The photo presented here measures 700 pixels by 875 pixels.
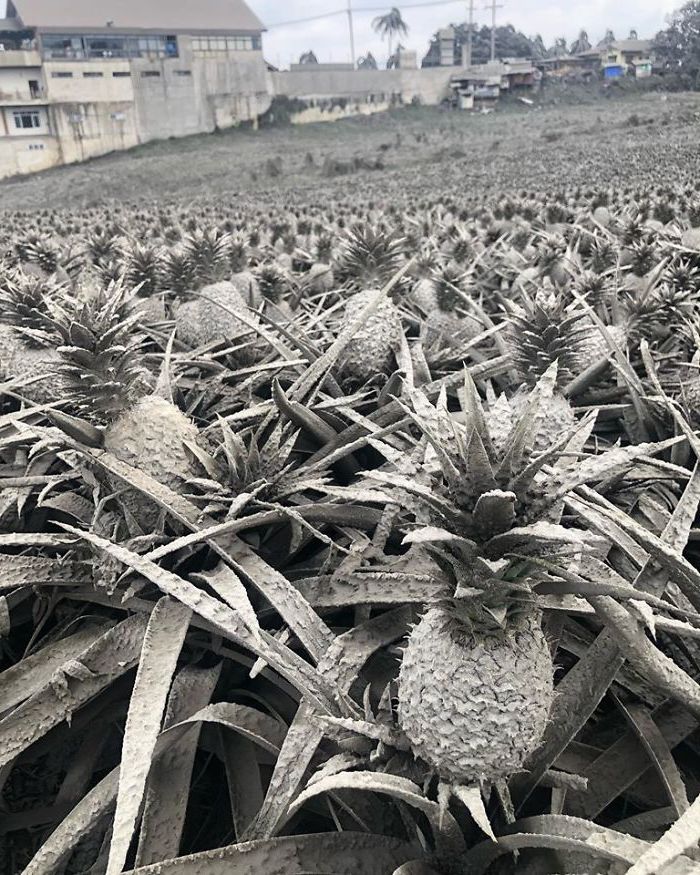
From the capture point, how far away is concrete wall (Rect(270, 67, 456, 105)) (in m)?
30.5

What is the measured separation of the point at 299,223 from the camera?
4.36 meters

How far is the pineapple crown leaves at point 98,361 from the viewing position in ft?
4.20

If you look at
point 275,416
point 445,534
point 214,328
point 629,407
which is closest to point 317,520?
point 275,416

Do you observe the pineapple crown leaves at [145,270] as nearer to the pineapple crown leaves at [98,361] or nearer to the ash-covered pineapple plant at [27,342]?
the ash-covered pineapple plant at [27,342]

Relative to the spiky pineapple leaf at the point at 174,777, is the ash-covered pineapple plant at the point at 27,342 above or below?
above

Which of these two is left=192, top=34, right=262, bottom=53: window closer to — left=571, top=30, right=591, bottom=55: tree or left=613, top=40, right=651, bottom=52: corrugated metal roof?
left=613, top=40, right=651, bottom=52: corrugated metal roof

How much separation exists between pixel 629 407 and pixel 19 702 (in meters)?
1.38

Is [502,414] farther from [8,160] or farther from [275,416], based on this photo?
[8,160]

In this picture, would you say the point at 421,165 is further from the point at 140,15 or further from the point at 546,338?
the point at 140,15

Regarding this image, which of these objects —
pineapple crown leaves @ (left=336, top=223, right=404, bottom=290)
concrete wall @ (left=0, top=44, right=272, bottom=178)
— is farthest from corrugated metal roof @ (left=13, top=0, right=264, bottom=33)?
pineapple crown leaves @ (left=336, top=223, right=404, bottom=290)

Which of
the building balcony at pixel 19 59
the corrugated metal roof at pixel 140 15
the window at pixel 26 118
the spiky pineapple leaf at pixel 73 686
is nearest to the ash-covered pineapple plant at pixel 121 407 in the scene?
the spiky pineapple leaf at pixel 73 686

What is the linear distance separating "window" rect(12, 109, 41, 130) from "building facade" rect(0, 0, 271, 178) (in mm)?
34

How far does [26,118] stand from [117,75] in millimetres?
4091

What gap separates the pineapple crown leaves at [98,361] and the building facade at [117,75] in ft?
77.5
